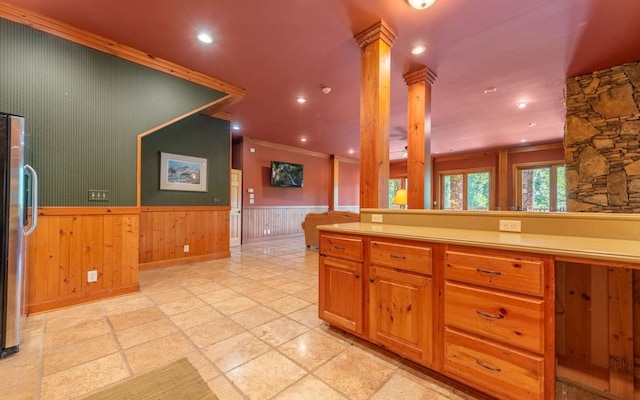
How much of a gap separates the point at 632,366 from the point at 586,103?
3590 millimetres

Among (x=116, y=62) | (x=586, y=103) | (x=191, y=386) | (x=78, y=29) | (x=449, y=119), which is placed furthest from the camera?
(x=449, y=119)

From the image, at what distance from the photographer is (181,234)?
4.58m

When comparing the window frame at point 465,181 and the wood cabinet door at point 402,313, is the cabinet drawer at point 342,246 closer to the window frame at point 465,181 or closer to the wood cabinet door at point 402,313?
the wood cabinet door at point 402,313

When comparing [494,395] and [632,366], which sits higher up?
[632,366]

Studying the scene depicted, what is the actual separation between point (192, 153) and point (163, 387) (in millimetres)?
3969

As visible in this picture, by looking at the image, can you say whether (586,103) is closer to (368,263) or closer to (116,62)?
(368,263)

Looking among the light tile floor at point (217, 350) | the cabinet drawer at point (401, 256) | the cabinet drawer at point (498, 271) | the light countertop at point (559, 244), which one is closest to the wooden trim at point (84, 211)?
the light tile floor at point (217, 350)

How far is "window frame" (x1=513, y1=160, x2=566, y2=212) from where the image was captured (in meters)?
7.71

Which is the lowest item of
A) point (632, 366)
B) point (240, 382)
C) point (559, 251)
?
point (240, 382)

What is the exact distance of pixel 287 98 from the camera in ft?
14.3

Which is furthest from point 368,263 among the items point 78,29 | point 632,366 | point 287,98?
point 78,29

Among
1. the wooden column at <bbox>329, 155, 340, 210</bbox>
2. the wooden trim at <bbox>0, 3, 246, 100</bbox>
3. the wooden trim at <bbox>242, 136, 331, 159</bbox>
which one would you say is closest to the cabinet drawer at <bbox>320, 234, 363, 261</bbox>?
the wooden trim at <bbox>0, 3, 246, 100</bbox>

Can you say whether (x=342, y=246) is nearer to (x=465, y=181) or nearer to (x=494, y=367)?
(x=494, y=367)

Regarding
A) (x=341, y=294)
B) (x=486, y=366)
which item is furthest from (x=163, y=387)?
(x=486, y=366)
